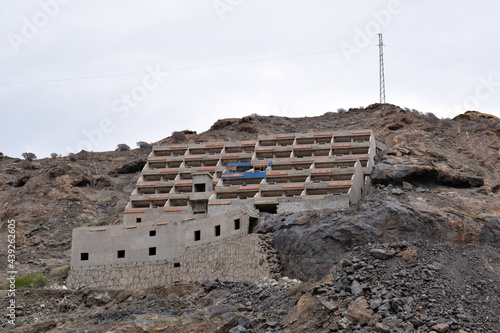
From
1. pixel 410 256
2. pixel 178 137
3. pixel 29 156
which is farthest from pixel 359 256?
pixel 29 156

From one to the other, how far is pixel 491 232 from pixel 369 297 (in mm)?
15796

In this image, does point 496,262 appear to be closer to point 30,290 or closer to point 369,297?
point 369,297

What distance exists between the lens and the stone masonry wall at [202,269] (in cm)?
4859

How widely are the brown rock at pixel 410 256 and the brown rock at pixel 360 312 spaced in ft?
20.1

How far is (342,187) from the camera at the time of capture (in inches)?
2222

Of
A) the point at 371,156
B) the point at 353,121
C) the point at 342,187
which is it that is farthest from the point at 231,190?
the point at 353,121

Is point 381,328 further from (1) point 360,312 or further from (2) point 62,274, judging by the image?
(2) point 62,274

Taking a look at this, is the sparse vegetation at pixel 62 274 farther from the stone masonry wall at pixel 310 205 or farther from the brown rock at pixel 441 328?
the brown rock at pixel 441 328

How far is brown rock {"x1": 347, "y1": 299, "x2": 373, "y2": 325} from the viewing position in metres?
32.5

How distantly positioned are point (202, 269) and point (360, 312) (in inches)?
806

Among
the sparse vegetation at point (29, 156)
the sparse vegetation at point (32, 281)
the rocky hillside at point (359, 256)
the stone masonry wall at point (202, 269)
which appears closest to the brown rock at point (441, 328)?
the rocky hillside at point (359, 256)

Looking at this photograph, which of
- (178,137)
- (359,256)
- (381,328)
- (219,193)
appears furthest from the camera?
(178,137)

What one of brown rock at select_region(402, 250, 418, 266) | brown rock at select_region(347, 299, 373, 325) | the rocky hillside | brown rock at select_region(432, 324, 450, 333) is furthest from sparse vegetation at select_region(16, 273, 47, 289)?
brown rock at select_region(432, 324, 450, 333)

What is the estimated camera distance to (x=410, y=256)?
39.2 m
